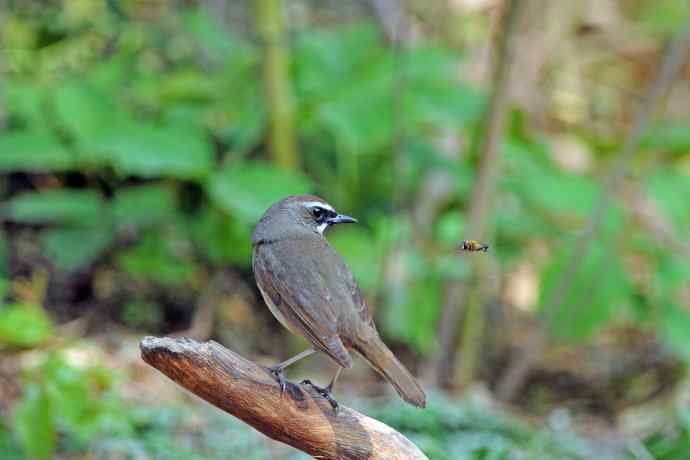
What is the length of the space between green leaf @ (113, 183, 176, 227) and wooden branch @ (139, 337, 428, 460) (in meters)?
3.84

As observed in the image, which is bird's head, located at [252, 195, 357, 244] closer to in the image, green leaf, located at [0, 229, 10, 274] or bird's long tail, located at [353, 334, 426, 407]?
bird's long tail, located at [353, 334, 426, 407]

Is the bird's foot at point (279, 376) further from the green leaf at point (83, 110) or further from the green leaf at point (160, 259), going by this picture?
the green leaf at point (160, 259)

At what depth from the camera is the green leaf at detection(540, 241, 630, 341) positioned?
715 centimetres

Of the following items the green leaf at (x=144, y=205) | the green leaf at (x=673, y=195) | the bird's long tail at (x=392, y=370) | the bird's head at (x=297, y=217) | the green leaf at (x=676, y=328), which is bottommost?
the green leaf at (x=676, y=328)

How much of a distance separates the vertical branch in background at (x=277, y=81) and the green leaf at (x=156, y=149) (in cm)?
47

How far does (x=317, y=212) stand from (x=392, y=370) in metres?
0.76

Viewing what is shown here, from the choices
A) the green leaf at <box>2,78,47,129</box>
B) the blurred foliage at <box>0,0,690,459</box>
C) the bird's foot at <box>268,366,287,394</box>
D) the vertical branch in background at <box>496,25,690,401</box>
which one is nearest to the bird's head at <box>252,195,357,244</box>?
the bird's foot at <box>268,366,287,394</box>

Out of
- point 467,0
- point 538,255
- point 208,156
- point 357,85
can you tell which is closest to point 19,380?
point 208,156

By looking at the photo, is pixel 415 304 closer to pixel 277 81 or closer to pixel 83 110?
pixel 277 81

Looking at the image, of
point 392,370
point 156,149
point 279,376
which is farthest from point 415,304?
point 279,376

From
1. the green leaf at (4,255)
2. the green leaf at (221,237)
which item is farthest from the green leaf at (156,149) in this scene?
the green leaf at (4,255)

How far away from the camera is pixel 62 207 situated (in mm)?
7418

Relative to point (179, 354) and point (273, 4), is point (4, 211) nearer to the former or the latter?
point (273, 4)

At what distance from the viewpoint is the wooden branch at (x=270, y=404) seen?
3.55 m
